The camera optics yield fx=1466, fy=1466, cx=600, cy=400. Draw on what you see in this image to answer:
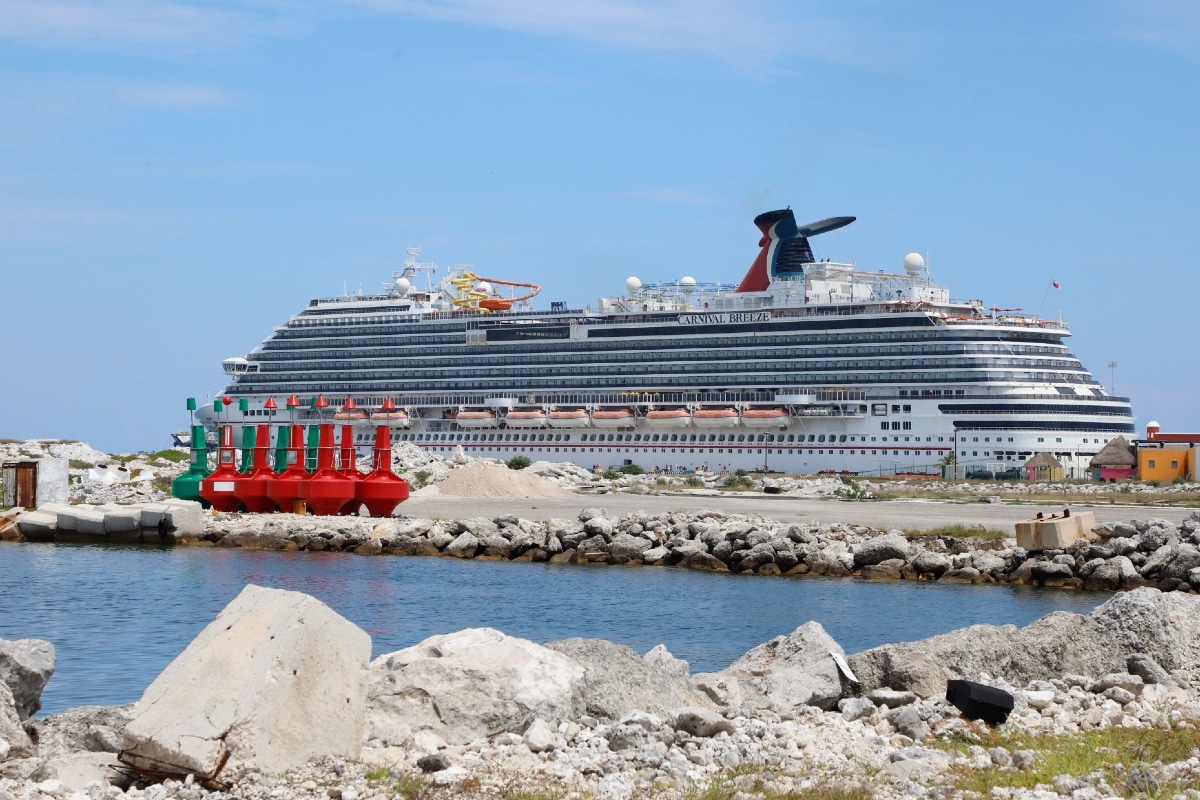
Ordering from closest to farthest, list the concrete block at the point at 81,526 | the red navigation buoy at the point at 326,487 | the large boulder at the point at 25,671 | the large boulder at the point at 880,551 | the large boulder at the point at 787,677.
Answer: the large boulder at the point at 25,671 < the large boulder at the point at 787,677 < the large boulder at the point at 880,551 < the concrete block at the point at 81,526 < the red navigation buoy at the point at 326,487

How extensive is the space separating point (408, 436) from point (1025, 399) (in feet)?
118

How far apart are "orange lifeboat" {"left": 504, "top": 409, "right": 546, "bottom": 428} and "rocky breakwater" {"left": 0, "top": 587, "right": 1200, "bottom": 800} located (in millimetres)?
71211

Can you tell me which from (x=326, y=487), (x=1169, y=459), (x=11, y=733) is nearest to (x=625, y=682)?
(x=11, y=733)

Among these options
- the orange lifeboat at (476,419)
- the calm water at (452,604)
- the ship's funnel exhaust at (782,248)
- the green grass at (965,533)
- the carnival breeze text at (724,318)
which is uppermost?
the ship's funnel exhaust at (782,248)

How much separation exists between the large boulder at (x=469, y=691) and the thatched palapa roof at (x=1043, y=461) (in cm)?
6075

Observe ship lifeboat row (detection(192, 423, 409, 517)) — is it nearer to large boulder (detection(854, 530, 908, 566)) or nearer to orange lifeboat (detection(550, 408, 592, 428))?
large boulder (detection(854, 530, 908, 566))

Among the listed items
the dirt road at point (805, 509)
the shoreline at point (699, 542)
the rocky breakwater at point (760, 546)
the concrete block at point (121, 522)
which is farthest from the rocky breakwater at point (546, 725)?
the concrete block at point (121, 522)

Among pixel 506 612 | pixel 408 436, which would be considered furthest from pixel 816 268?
pixel 506 612

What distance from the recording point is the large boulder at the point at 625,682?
32.9 feet

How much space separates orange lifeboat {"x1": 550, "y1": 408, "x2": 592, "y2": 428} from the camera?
8181cm

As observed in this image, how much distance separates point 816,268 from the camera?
3246 inches

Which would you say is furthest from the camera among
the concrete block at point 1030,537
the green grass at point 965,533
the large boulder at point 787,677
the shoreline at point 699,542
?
the green grass at point 965,533

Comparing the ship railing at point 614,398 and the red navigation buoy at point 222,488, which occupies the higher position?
the ship railing at point 614,398

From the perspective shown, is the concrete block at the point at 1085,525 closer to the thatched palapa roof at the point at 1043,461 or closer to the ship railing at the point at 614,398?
the thatched palapa roof at the point at 1043,461
